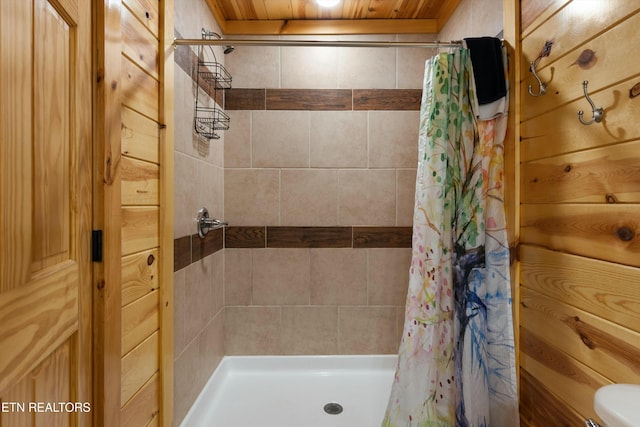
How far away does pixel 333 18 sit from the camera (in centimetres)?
207

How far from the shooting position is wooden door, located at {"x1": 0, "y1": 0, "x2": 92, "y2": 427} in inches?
23.0

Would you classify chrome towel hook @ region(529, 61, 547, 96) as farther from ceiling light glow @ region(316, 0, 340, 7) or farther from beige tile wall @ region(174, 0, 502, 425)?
ceiling light glow @ region(316, 0, 340, 7)

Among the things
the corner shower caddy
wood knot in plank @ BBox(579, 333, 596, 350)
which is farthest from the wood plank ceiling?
wood knot in plank @ BBox(579, 333, 596, 350)

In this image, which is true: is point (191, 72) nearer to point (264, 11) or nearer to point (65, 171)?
point (264, 11)

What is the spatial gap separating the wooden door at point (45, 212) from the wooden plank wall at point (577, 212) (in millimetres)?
1316

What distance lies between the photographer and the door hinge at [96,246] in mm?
855

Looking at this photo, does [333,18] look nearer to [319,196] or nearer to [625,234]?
[319,196]

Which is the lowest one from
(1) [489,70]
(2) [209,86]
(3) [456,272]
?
(3) [456,272]

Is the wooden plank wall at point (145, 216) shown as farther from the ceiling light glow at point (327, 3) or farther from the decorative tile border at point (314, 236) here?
the ceiling light glow at point (327, 3)

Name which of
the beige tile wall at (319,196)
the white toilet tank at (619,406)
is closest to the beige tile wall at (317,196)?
the beige tile wall at (319,196)

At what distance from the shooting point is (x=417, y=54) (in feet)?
6.81

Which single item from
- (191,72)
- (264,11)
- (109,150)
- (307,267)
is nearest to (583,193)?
(109,150)

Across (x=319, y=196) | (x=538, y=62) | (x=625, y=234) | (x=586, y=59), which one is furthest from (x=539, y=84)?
(x=319, y=196)

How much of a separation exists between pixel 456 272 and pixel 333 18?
1724 millimetres
